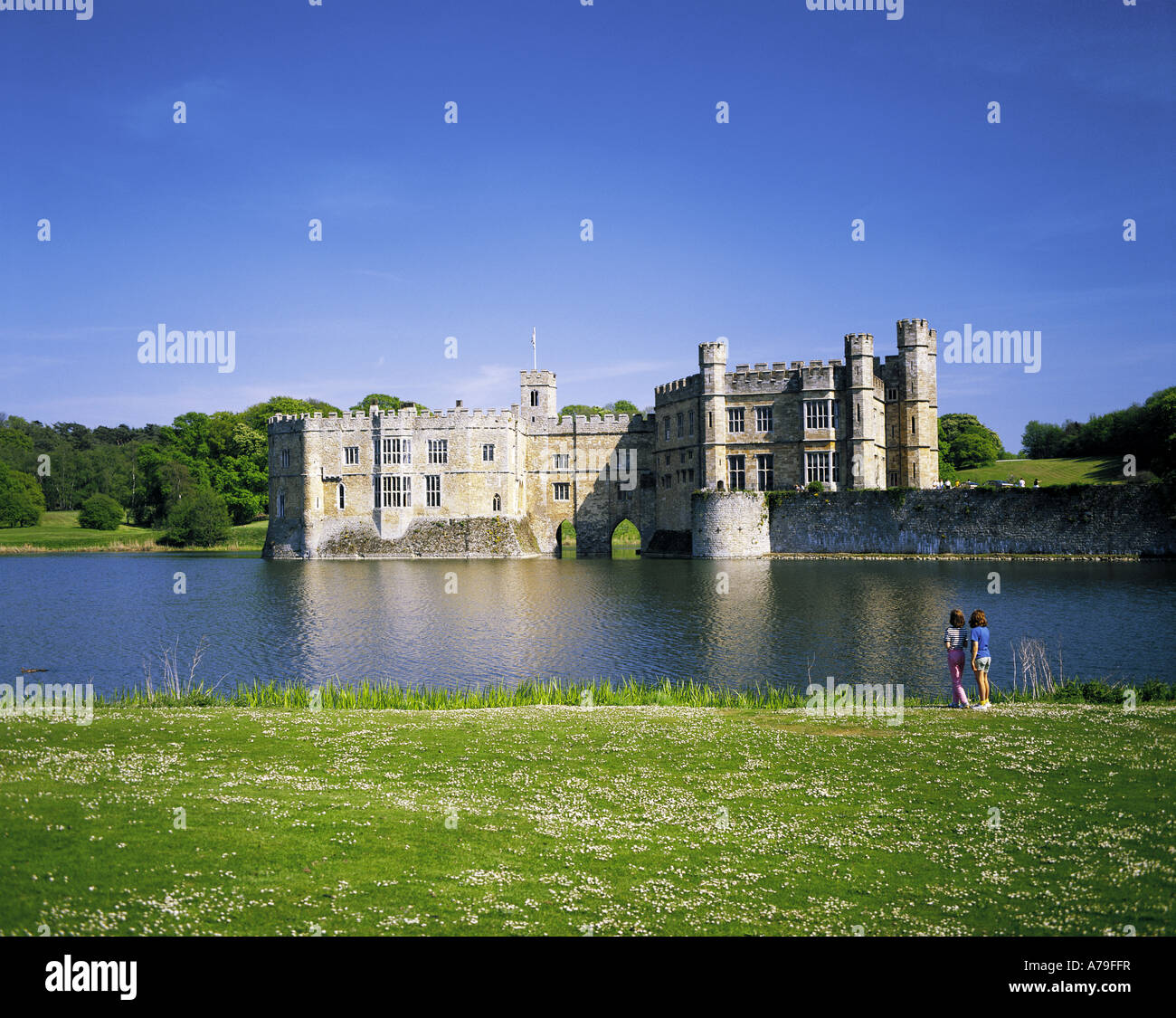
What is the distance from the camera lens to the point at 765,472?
61344 mm

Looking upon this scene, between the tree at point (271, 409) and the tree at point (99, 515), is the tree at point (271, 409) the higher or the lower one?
the higher one

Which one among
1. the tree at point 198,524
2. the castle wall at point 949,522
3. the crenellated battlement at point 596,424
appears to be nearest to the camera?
the castle wall at point 949,522

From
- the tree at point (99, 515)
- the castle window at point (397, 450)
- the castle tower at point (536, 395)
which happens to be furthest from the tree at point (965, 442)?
the tree at point (99, 515)

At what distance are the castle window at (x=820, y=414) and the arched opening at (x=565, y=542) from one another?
20888mm

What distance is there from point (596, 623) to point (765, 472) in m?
34.5

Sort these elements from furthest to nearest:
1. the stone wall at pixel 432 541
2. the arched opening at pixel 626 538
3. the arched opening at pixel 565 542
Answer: the arched opening at pixel 626 538 < the arched opening at pixel 565 542 < the stone wall at pixel 432 541

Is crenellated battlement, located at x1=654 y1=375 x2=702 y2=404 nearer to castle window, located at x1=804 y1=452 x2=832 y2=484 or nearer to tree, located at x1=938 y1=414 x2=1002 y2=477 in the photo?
castle window, located at x1=804 y1=452 x2=832 y2=484

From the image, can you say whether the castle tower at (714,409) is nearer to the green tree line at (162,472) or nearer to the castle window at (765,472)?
the castle window at (765,472)

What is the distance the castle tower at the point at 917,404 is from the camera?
59.0m

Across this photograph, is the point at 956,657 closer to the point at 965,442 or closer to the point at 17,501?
the point at 965,442

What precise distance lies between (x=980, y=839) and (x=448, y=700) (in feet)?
37.5

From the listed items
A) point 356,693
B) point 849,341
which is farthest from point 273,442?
point 356,693
